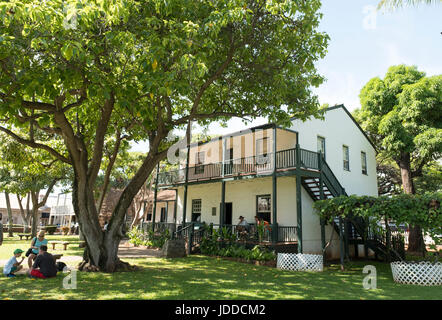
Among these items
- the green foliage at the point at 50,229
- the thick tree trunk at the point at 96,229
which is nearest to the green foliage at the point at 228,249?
the thick tree trunk at the point at 96,229

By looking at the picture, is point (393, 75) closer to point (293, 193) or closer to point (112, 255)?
point (293, 193)

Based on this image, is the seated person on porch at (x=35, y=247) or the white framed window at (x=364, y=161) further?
the white framed window at (x=364, y=161)

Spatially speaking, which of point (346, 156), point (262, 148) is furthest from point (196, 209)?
point (346, 156)

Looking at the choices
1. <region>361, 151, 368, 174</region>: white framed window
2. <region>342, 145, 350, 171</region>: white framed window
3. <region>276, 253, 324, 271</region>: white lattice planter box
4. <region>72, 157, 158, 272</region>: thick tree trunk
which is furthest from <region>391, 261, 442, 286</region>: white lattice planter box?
<region>361, 151, 368, 174</region>: white framed window

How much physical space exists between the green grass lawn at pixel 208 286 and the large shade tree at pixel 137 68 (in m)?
1.79

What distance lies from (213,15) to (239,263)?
9.70 metres

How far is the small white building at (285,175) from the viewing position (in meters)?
14.9

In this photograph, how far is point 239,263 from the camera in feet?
43.0

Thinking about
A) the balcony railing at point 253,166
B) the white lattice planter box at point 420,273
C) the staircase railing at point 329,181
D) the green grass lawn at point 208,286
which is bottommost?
the green grass lawn at point 208,286

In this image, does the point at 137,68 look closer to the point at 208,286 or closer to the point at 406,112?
the point at 208,286

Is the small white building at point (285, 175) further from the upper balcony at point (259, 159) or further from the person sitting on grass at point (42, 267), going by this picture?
the person sitting on grass at point (42, 267)

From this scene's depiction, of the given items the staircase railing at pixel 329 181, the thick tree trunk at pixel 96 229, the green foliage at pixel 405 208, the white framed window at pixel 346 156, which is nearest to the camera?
the green foliage at pixel 405 208

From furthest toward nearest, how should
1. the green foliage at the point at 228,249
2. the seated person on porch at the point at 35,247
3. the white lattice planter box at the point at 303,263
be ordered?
the green foliage at the point at 228,249
the white lattice planter box at the point at 303,263
the seated person on porch at the point at 35,247
